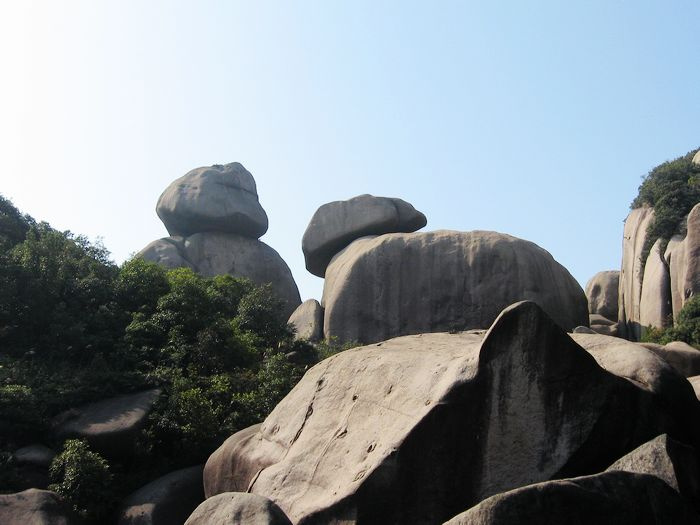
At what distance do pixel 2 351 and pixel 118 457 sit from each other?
543 cm

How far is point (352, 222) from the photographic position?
29281 mm

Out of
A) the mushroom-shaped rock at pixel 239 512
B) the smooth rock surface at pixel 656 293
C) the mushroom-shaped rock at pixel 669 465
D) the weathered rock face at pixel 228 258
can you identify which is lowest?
the mushroom-shaped rock at pixel 239 512

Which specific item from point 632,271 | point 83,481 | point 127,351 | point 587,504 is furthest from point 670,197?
point 587,504

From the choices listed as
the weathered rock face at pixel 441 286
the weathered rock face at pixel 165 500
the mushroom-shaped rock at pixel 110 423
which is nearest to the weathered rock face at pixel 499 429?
the weathered rock face at pixel 165 500

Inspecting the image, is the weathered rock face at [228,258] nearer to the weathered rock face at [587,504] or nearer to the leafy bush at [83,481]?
the leafy bush at [83,481]

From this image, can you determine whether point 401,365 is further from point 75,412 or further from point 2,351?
point 2,351

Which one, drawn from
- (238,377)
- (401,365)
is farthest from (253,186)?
(401,365)

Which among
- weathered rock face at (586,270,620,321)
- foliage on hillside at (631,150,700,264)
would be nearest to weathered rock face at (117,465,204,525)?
foliage on hillside at (631,150,700,264)

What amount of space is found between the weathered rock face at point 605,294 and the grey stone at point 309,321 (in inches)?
436

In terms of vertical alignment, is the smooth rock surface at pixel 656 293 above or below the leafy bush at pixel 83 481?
above

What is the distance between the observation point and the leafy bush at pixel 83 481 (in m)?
14.4

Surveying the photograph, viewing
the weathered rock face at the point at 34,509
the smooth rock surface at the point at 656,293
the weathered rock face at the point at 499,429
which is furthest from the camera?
the smooth rock surface at the point at 656,293

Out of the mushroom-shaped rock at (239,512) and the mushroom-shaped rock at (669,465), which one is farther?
the mushroom-shaped rock at (239,512)

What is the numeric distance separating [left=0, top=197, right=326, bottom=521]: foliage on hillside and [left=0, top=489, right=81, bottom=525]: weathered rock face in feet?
2.27
